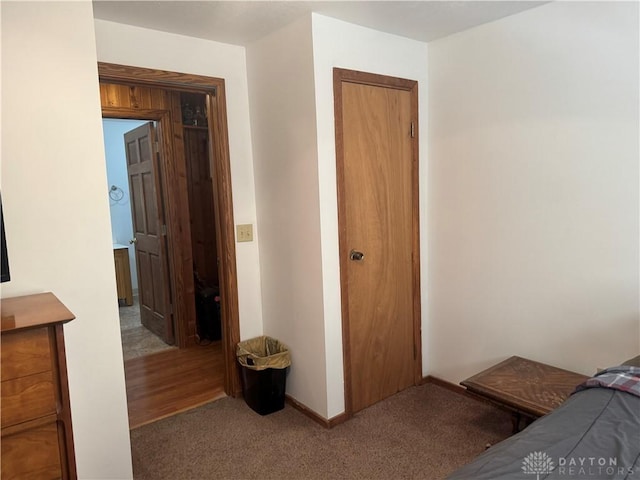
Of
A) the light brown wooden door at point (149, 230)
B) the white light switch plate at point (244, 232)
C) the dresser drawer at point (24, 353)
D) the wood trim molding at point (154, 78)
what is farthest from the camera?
the light brown wooden door at point (149, 230)

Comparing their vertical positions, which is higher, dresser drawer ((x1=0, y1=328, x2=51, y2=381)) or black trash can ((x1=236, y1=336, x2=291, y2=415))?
dresser drawer ((x1=0, y1=328, x2=51, y2=381))

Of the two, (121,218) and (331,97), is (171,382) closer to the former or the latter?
(331,97)

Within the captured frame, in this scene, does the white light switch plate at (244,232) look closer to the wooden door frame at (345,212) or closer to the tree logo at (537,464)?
the wooden door frame at (345,212)

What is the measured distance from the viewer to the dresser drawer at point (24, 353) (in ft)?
4.37

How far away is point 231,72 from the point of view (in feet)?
9.17

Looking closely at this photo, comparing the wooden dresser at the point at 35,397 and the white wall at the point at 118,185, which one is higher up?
the white wall at the point at 118,185

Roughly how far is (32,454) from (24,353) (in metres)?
0.34

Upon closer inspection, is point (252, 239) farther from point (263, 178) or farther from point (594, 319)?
point (594, 319)

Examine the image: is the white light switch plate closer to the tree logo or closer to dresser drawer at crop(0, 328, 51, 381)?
dresser drawer at crop(0, 328, 51, 381)

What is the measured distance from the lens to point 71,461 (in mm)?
1483

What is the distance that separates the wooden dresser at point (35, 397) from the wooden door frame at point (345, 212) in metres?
1.48

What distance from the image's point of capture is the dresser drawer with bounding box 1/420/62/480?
1387mm

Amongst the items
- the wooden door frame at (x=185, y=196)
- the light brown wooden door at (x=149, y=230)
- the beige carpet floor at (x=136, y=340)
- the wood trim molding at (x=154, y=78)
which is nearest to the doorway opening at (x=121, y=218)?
the beige carpet floor at (x=136, y=340)

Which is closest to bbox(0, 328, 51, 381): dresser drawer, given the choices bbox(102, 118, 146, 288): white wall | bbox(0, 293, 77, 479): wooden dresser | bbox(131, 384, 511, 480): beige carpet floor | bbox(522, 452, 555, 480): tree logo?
bbox(0, 293, 77, 479): wooden dresser
